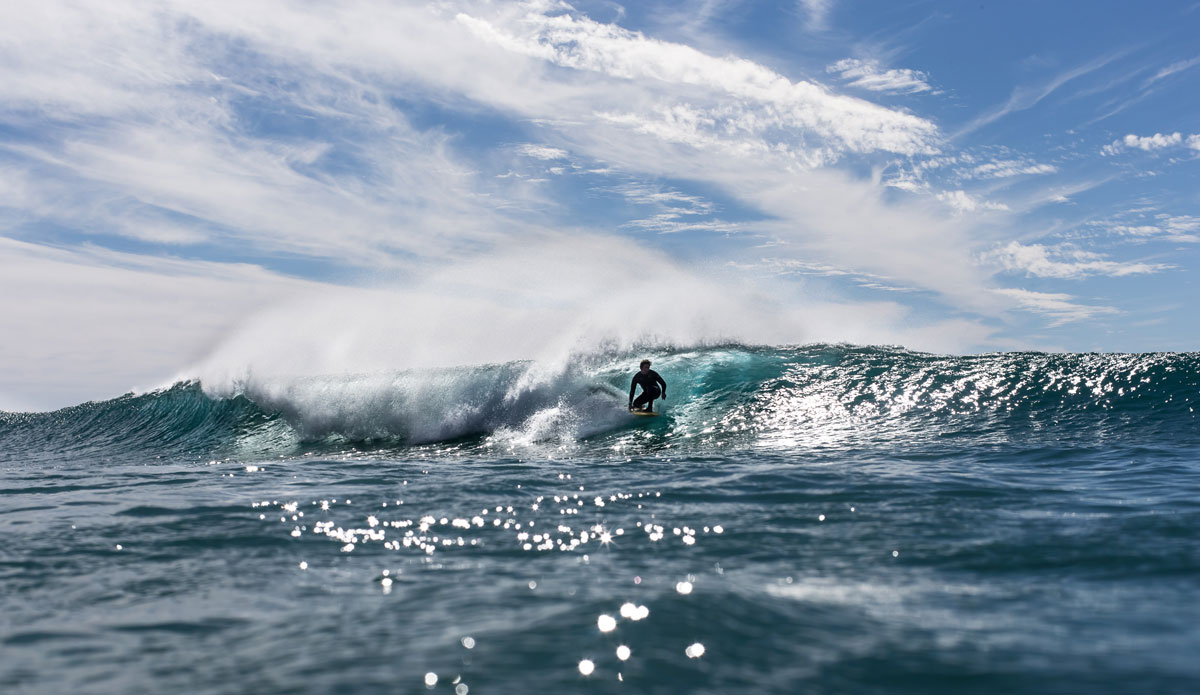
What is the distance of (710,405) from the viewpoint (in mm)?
16438

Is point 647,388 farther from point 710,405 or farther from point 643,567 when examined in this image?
point 643,567

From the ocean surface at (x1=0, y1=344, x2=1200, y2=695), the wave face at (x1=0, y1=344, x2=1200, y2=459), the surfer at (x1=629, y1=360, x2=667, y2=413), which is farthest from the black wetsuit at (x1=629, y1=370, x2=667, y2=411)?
the ocean surface at (x1=0, y1=344, x2=1200, y2=695)

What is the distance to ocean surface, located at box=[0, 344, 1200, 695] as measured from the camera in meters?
3.60

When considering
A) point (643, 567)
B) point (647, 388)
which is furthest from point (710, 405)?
point (643, 567)

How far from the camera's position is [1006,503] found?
7.20m

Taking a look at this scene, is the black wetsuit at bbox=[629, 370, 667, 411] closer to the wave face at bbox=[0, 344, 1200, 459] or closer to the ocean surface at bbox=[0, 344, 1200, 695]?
the wave face at bbox=[0, 344, 1200, 459]

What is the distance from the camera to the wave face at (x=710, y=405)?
13.9 metres

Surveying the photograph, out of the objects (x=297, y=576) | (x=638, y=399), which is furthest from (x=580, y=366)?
(x=297, y=576)

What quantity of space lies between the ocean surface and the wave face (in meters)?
0.37

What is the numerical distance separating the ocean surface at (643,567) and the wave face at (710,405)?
1.21ft

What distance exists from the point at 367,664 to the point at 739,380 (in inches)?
586

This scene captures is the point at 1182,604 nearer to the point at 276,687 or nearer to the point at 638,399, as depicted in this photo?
the point at 276,687

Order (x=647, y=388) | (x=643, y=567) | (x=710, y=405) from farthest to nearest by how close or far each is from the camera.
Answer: (x=710, y=405)
(x=647, y=388)
(x=643, y=567)

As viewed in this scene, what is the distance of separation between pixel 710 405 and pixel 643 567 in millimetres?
11362
